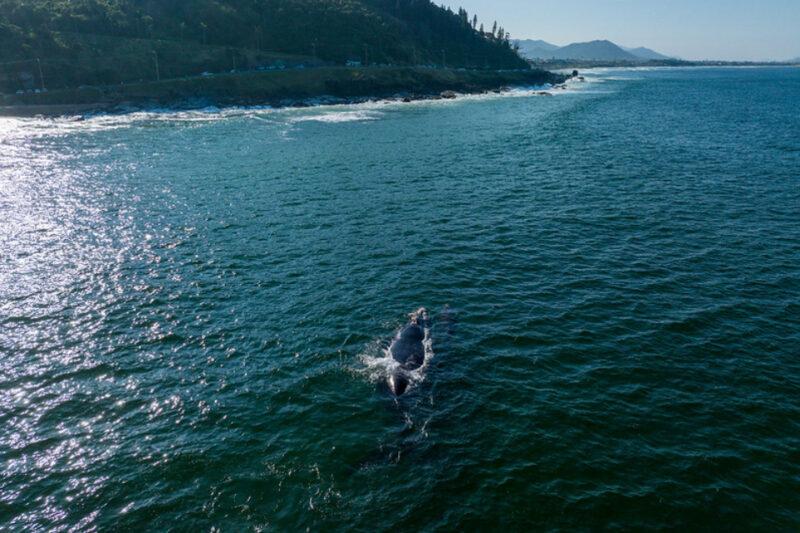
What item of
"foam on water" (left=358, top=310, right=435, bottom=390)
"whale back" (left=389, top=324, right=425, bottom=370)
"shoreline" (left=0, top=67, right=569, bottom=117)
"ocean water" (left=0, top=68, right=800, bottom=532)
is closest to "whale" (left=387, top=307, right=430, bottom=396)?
"whale back" (left=389, top=324, right=425, bottom=370)

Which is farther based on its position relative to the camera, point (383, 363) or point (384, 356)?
point (384, 356)

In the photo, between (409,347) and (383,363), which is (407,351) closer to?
(409,347)

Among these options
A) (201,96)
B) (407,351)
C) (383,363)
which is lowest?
(383,363)

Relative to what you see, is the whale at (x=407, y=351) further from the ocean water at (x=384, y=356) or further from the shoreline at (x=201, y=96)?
the shoreline at (x=201, y=96)

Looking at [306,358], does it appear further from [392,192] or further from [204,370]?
[392,192]

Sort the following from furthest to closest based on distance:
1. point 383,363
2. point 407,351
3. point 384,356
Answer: point 384,356
point 407,351
point 383,363

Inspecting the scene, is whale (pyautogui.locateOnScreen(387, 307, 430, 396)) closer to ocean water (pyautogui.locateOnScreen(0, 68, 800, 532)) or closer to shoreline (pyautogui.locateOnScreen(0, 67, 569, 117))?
ocean water (pyautogui.locateOnScreen(0, 68, 800, 532))

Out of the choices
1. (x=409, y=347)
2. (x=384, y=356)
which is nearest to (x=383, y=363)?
(x=384, y=356)
